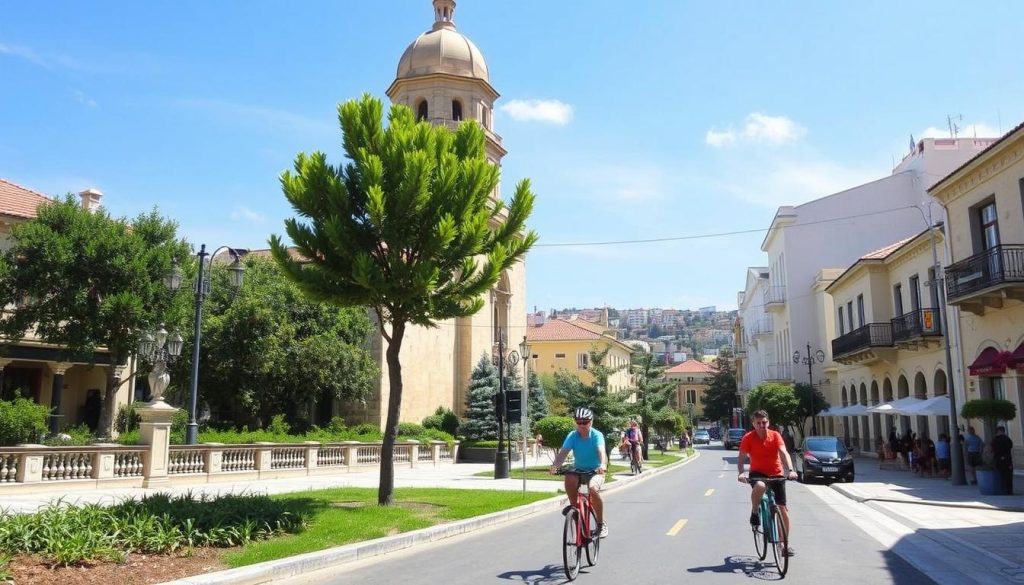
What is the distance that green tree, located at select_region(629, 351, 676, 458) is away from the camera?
45.1 metres

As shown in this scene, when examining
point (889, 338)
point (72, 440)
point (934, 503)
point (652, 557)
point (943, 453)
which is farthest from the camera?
point (889, 338)

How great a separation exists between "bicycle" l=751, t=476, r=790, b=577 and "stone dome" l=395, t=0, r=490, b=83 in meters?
42.3

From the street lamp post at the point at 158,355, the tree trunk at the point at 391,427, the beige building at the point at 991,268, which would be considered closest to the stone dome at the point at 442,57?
the street lamp post at the point at 158,355

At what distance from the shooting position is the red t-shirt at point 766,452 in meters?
8.63

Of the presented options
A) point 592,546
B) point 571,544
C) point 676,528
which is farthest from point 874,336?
point 571,544

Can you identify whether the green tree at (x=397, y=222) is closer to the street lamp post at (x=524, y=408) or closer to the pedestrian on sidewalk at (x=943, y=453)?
the street lamp post at (x=524, y=408)

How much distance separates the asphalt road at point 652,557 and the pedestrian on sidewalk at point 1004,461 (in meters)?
5.58

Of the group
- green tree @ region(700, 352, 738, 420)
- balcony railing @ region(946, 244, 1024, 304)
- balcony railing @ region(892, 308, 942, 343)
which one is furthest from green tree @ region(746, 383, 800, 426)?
green tree @ region(700, 352, 738, 420)

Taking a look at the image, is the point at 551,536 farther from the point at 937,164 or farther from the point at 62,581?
the point at 937,164

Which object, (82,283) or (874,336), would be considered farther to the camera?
(874,336)

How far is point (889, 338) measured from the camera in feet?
108

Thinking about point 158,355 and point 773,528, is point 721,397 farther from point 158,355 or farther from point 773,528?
point 773,528

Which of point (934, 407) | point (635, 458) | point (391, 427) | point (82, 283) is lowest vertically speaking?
point (635, 458)

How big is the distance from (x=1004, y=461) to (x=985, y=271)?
602 cm
